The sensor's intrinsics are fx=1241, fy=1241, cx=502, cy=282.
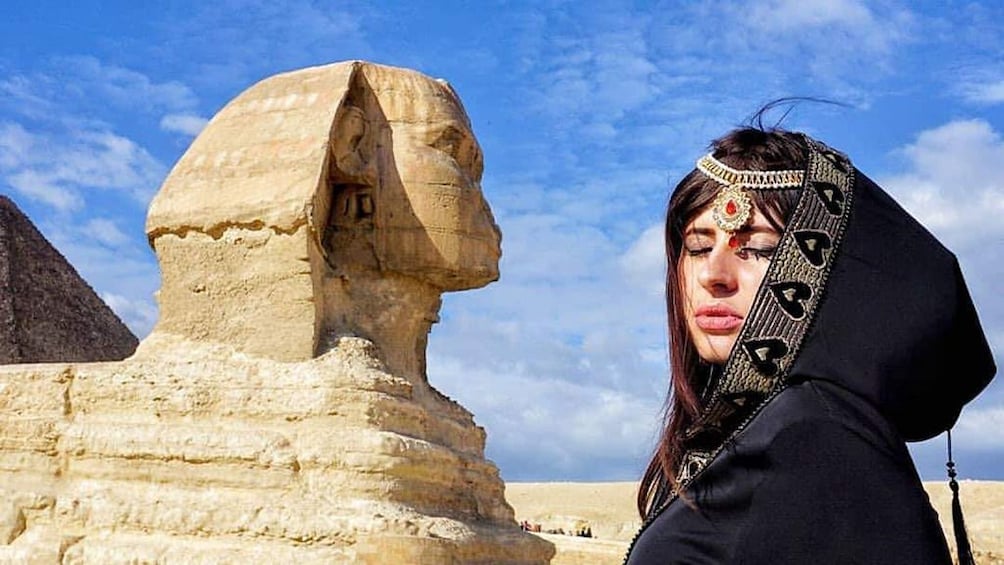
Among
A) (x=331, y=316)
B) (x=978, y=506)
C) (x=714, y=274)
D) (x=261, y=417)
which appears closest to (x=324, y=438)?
(x=261, y=417)

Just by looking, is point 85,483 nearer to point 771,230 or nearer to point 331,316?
point 331,316

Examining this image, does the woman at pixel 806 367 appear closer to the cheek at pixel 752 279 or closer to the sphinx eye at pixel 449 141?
the cheek at pixel 752 279

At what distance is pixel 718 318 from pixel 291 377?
5124mm

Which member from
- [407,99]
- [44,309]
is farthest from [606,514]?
[407,99]

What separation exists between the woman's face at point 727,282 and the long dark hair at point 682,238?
0.04 m

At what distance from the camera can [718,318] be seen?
205 centimetres

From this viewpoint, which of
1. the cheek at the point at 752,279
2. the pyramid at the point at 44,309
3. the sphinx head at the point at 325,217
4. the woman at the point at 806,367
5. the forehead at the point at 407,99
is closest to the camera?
the woman at the point at 806,367

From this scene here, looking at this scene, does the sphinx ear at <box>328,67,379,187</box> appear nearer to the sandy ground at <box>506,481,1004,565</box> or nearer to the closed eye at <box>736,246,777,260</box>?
the closed eye at <box>736,246,777,260</box>

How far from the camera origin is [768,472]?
6.04ft

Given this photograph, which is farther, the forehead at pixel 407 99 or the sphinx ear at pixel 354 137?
the forehead at pixel 407 99

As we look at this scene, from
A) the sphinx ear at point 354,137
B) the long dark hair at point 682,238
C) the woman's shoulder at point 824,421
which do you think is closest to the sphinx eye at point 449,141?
the sphinx ear at point 354,137

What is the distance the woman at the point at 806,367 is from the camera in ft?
5.87

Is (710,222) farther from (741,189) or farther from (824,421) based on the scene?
(824,421)

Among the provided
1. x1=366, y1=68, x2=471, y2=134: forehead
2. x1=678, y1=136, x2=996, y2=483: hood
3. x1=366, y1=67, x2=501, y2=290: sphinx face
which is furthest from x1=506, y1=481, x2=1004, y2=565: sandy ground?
x1=678, y1=136, x2=996, y2=483: hood
